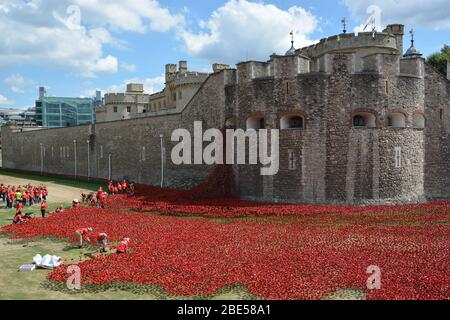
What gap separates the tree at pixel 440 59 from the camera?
156 ft

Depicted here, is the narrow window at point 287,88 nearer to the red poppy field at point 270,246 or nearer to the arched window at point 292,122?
the arched window at point 292,122

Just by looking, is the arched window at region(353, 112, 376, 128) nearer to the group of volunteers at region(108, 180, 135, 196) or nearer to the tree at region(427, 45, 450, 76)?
the group of volunteers at region(108, 180, 135, 196)

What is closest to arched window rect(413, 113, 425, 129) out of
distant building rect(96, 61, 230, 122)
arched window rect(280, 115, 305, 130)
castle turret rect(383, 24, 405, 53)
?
arched window rect(280, 115, 305, 130)

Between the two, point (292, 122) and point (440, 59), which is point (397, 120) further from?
point (440, 59)

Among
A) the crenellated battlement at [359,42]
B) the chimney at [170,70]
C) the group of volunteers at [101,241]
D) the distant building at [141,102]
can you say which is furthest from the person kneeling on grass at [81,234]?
the chimney at [170,70]

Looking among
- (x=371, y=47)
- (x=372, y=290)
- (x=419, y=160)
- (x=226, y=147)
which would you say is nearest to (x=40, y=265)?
(x=372, y=290)

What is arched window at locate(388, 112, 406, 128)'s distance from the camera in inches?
Result: 973

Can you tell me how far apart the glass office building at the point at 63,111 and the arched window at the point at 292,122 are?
103m

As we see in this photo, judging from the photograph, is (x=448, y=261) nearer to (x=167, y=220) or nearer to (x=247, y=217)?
(x=247, y=217)

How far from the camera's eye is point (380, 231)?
667 inches

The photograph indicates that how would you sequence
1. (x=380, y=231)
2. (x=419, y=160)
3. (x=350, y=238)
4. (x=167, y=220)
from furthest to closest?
(x=419, y=160)
(x=167, y=220)
(x=380, y=231)
(x=350, y=238)

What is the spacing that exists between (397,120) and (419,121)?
2.09 meters

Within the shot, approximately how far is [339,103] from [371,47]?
8450 millimetres

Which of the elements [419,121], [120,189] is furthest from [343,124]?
[120,189]
